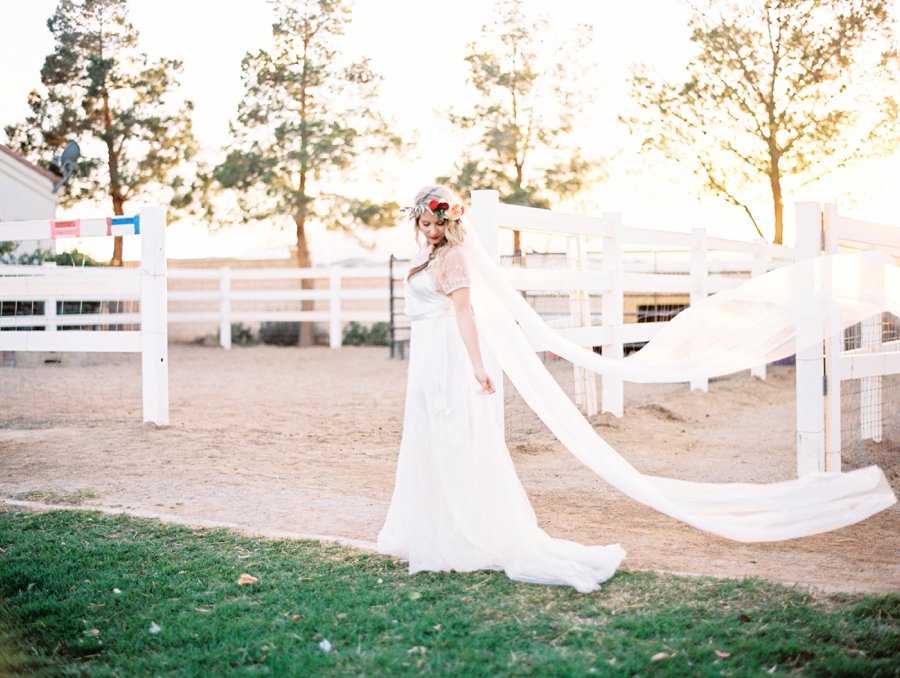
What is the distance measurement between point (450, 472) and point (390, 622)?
911 millimetres

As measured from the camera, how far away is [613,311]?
9.04 meters

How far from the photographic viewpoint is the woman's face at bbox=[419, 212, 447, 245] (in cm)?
441

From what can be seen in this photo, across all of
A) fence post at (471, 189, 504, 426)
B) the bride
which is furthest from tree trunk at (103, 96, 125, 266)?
the bride

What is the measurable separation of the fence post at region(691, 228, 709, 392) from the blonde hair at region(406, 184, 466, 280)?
7.17 m

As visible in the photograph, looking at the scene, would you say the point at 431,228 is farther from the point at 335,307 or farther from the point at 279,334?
the point at 279,334

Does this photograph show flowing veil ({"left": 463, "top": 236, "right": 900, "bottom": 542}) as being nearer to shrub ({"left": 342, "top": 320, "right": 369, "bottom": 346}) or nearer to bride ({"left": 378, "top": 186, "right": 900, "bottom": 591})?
bride ({"left": 378, "top": 186, "right": 900, "bottom": 591})

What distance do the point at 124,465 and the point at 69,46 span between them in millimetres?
17468

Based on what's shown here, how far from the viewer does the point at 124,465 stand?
6.82 metres

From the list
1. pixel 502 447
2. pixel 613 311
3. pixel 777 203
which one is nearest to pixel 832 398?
pixel 502 447

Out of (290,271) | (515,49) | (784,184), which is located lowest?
(290,271)

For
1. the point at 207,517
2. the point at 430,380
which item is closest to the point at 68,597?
the point at 207,517

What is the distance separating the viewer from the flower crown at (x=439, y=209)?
437cm

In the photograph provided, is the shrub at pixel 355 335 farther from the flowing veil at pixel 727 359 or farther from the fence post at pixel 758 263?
the flowing veil at pixel 727 359

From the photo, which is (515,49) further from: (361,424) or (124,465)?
(124,465)
